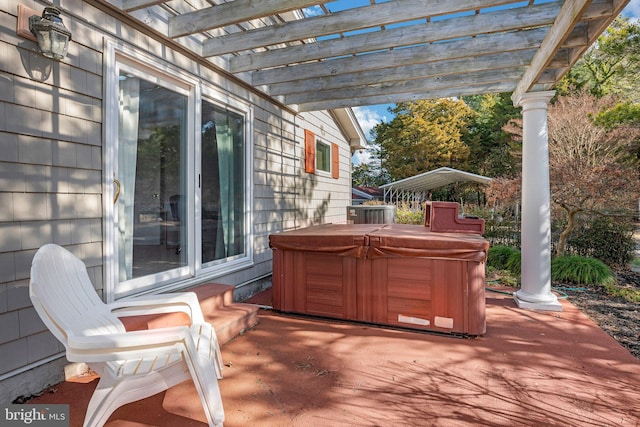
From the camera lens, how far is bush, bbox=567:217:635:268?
6.65m

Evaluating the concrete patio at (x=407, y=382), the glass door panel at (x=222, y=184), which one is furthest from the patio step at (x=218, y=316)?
the glass door panel at (x=222, y=184)

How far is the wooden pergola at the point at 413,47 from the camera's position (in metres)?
2.75

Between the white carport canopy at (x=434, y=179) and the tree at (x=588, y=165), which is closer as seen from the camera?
the tree at (x=588, y=165)

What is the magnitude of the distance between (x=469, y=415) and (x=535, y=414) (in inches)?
15.3

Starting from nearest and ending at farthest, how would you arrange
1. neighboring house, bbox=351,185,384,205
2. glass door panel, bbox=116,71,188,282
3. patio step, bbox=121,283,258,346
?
1. patio step, bbox=121,283,258,346
2. glass door panel, bbox=116,71,188,282
3. neighboring house, bbox=351,185,384,205

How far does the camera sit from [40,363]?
222cm

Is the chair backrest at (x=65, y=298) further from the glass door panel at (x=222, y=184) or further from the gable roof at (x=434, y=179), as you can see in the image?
the gable roof at (x=434, y=179)

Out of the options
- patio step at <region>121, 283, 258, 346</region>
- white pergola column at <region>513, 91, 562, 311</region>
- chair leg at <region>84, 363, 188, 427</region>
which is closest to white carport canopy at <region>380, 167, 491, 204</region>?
white pergola column at <region>513, 91, 562, 311</region>

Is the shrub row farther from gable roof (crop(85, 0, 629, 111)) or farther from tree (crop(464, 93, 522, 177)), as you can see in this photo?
tree (crop(464, 93, 522, 177))

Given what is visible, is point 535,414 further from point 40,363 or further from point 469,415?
point 40,363

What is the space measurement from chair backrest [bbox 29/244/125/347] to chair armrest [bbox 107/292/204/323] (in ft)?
0.27

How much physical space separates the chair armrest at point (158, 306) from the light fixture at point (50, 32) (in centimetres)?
161

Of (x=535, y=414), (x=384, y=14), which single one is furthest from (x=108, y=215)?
(x=535, y=414)

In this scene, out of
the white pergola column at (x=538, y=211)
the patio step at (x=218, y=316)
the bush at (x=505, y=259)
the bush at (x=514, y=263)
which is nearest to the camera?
the patio step at (x=218, y=316)
